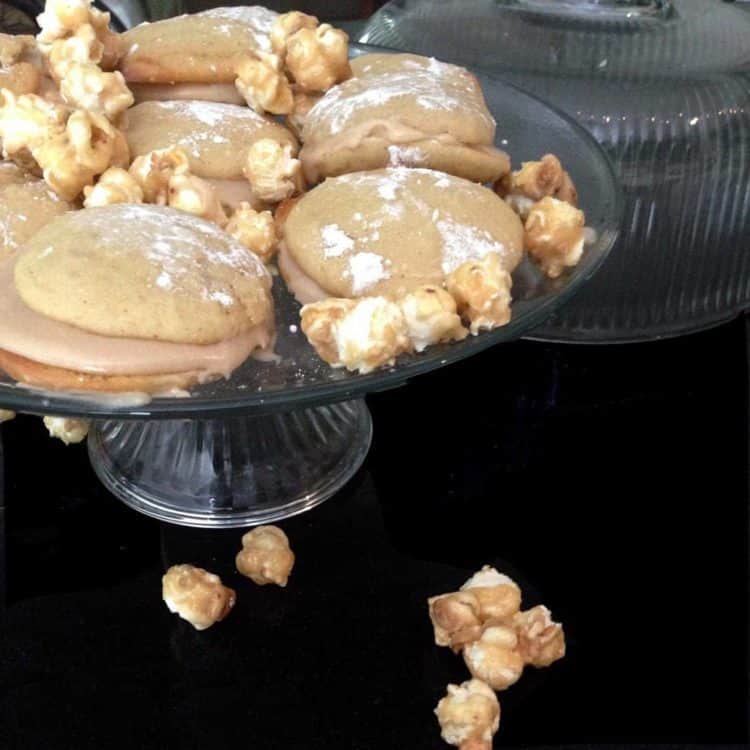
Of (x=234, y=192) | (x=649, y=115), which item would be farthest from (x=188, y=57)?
(x=649, y=115)

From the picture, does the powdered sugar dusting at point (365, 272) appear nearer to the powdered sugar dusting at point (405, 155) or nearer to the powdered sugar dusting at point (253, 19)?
the powdered sugar dusting at point (405, 155)

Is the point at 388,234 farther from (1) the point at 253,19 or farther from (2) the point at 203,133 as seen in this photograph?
(1) the point at 253,19

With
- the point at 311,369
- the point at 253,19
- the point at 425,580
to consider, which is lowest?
the point at 425,580

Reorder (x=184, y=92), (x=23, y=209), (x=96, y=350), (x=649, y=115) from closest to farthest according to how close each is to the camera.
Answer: (x=96, y=350) → (x=23, y=209) → (x=184, y=92) → (x=649, y=115)

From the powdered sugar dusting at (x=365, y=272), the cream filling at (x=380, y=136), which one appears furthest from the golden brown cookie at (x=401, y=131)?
the powdered sugar dusting at (x=365, y=272)

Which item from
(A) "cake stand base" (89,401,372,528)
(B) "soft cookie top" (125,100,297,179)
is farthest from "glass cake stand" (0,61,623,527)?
(B) "soft cookie top" (125,100,297,179)

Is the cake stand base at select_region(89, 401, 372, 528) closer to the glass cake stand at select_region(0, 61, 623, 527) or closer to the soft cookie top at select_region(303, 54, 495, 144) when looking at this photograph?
the glass cake stand at select_region(0, 61, 623, 527)
